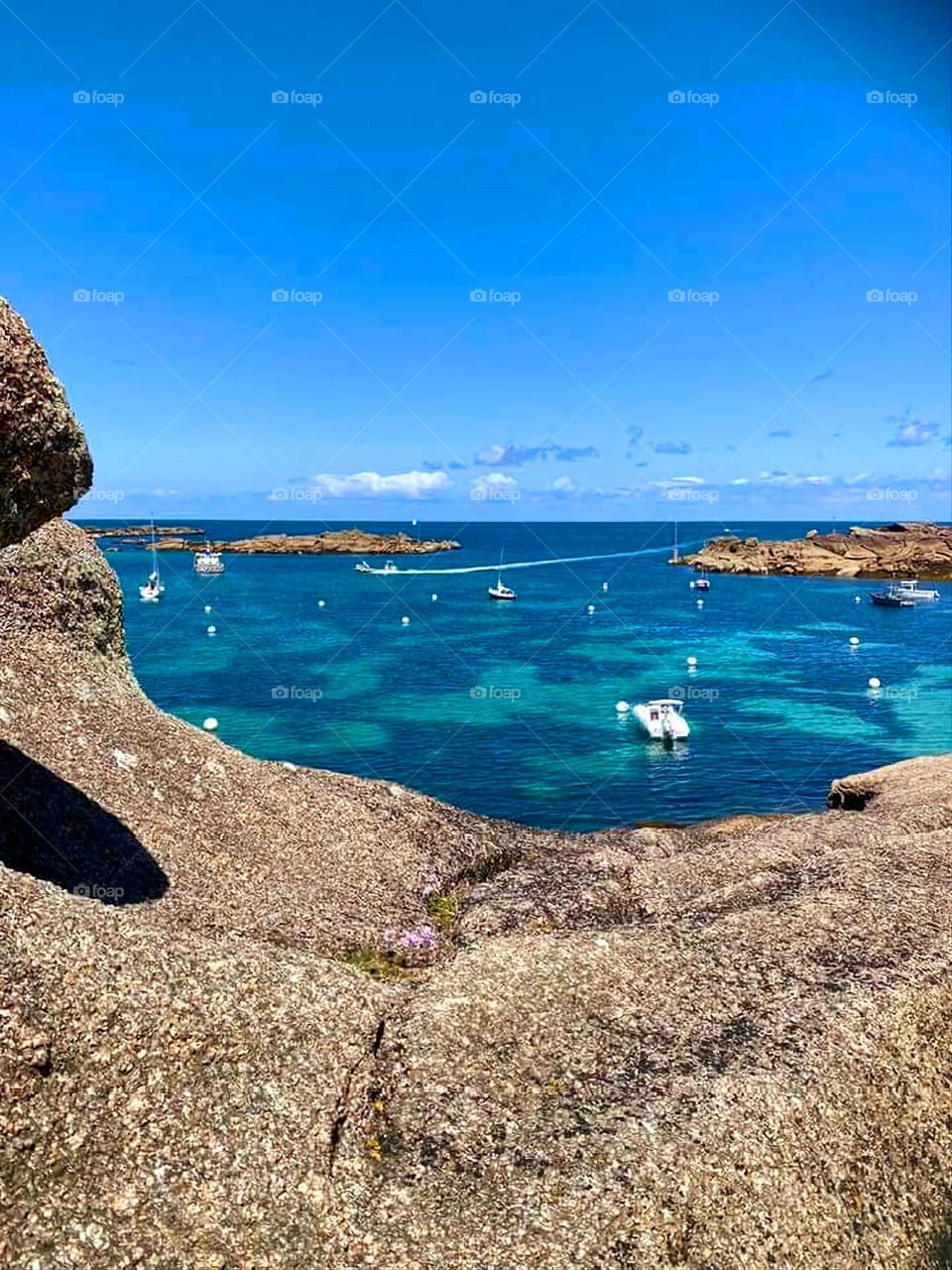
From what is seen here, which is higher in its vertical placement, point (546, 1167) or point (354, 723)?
point (546, 1167)

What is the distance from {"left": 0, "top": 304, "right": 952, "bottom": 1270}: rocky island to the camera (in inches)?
519

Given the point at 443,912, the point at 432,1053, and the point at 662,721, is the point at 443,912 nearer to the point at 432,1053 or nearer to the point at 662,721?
the point at 432,1053

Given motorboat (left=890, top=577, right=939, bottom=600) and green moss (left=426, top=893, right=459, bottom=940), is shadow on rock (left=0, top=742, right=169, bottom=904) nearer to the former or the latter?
green moss (left=426, top=893, right=459, bottom=940)

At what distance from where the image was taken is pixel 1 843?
75.5 feet

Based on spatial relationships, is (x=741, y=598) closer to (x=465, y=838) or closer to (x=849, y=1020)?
(x=465, y=838)

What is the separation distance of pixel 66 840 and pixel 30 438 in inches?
479

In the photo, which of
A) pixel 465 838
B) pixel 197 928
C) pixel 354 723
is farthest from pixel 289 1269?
pixel 354 723

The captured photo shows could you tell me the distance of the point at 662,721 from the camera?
6675 cm

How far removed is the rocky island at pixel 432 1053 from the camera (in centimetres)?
1319

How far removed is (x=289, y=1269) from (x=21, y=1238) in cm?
378

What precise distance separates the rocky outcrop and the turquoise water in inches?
1392

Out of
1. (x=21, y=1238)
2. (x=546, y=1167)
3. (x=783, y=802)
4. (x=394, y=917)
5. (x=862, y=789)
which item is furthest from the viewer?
(x=783, y=802)

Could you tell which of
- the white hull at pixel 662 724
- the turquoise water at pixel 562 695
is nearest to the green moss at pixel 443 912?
the turquoise water at pixel 562 695

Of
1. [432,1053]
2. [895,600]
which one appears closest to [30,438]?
[432,1053]
